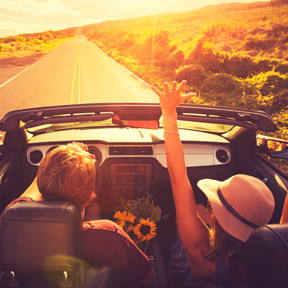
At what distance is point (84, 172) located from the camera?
1.53m

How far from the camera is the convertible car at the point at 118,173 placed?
1301 millimetres

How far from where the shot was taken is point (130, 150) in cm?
366

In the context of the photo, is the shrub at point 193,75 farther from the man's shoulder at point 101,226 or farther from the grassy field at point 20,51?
the grassy field at point 20,51

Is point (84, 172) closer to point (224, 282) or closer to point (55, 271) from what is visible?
point (55, 271)

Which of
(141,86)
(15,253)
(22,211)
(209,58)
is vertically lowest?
(15,253)

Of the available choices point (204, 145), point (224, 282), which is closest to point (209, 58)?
point (204, 145)

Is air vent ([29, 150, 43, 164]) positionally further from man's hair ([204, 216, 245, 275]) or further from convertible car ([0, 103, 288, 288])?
man's hair ([204, 216, 245, 275])

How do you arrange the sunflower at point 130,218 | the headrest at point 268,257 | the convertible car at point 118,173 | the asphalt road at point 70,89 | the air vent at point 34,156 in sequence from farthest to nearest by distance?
the asphalt road at point 70,89
the air vent at point 34,156
the sunflower at point 130,218
the convertible car at point 118,173
the headrest at point 268,257

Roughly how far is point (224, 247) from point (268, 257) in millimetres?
550

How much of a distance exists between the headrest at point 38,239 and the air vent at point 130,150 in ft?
7.61

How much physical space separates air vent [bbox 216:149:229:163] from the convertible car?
0.02 meters

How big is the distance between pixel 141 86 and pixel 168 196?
1338 centimetres

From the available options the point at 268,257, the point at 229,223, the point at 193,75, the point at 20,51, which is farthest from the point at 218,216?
the point at 20,51

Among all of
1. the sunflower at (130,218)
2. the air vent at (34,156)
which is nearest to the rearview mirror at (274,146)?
the sunflower at (130,218)
